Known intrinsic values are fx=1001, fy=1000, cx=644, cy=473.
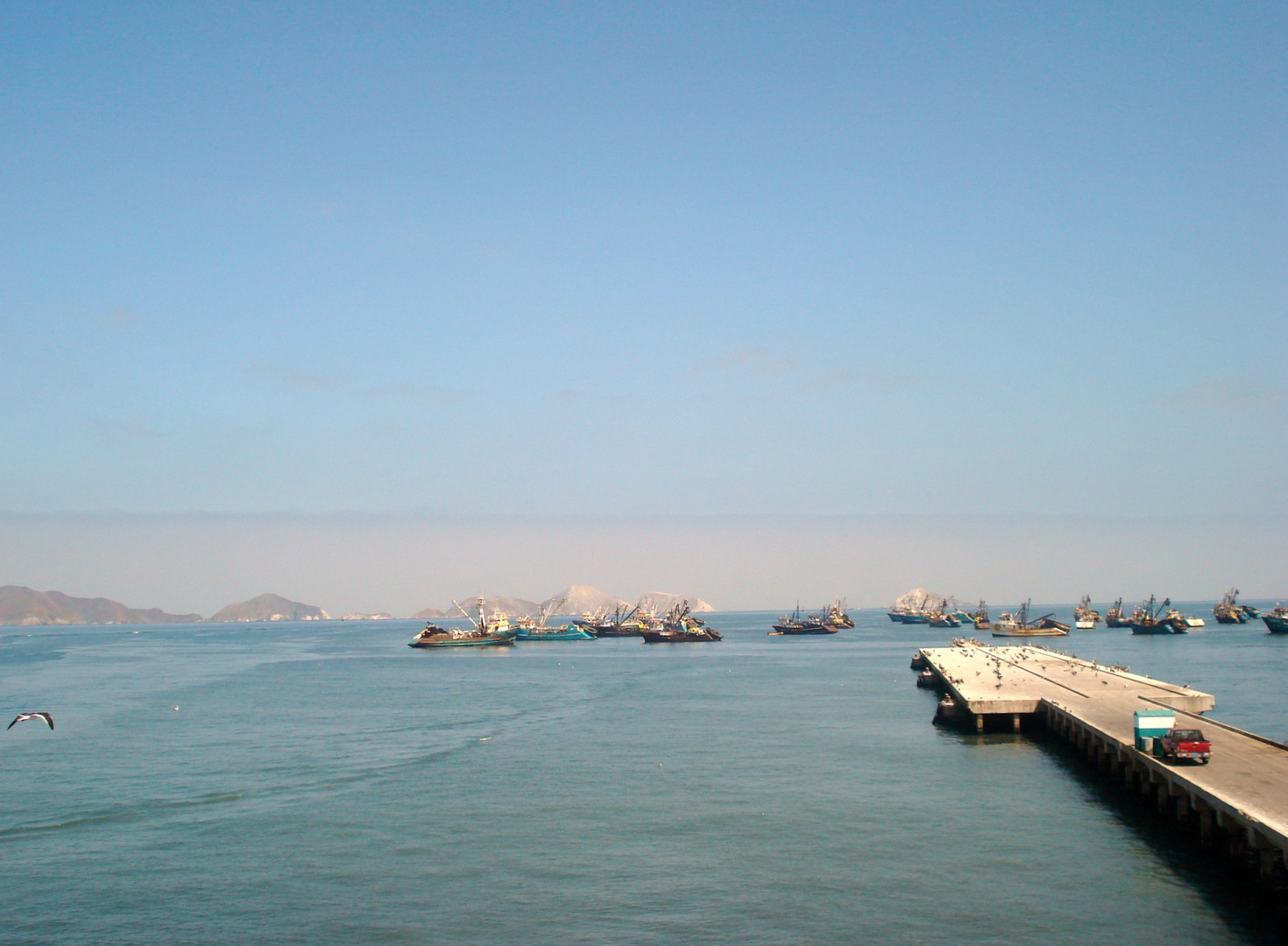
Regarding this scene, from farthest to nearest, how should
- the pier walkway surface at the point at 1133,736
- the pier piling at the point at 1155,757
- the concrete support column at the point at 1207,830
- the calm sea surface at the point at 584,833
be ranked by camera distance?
the concrete support column at the point at 1207,830 < the pier walkway surface at the point at 1133,736 < the pier piling at the point at 1155,757 < the calm sea surface at the point at 584,833

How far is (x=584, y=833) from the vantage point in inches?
1563

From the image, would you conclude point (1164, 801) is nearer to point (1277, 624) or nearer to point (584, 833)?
point (584, 833)

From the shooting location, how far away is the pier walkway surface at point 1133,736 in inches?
1251

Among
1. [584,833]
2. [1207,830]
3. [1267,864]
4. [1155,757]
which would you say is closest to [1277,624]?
[1155,757]

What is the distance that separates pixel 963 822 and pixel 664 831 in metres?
12.1

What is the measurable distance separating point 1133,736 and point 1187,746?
9.14 m

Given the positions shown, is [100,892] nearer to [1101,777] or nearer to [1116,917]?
[1116,917]

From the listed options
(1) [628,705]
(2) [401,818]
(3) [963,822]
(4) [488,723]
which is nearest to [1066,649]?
(1) [628,705]

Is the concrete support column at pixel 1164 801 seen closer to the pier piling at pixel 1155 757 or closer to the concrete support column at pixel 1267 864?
the pier piling at pixel 1155 757

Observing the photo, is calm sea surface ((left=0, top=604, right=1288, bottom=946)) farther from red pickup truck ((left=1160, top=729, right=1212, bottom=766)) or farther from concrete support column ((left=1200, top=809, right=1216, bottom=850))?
red pickup truck ((left=1160, top=729, right=1212, bottom=766))

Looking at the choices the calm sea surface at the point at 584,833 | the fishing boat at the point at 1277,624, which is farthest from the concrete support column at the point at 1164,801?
the fishing boat at the point at 1277,624

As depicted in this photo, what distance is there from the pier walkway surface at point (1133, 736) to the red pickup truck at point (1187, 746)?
413 mm

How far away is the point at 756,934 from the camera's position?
2812 cm

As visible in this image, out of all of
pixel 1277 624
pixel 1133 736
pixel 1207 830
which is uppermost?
pixel 1277 624
